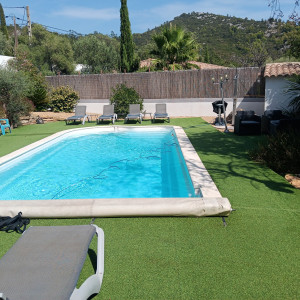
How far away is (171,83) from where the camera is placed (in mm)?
16953

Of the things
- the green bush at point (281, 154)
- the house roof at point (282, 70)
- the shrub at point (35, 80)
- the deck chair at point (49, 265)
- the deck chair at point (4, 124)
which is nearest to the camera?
the deck chair at point (49, 265)

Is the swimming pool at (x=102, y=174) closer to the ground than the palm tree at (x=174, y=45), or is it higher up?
closer to the ground

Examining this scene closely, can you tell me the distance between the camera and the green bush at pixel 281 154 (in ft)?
20.2

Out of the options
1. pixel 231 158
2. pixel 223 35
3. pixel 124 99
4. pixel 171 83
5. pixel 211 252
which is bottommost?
pixel 211 252

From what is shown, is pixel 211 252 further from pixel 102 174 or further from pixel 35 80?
pixel 35 80

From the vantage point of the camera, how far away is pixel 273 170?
20.4 ft

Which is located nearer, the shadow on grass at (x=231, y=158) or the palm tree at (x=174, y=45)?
the shadow on grass at (x=231, y=158)

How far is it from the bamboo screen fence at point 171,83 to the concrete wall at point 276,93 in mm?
2513

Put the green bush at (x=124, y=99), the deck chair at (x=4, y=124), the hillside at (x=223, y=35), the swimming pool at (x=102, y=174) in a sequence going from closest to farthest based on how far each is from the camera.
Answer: the swimming pool at (x=102, y=174) < the deck chair at (x=4, y=124) < the green bush at (x=124, y=99) < the hillside at (x=223, y=35)

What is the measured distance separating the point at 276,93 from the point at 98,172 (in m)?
9.41

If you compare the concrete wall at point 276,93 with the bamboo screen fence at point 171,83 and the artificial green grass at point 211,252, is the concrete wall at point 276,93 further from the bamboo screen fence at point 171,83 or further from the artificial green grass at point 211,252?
the artificial green grass at point 211,252

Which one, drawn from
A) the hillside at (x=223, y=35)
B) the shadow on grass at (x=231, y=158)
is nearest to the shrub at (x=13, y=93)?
the shadow on grass at (x=231, y=158)

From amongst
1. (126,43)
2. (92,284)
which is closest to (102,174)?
(92,284)

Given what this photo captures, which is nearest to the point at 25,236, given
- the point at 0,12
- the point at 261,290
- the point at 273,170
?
the point at 261,290
